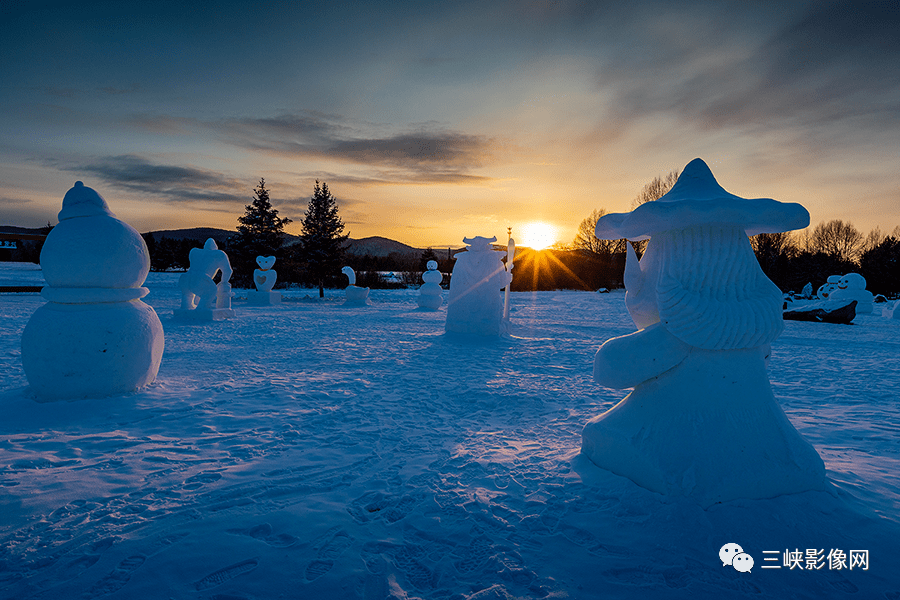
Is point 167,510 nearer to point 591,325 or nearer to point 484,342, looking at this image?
point 484,342

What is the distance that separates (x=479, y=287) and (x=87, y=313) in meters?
7.28

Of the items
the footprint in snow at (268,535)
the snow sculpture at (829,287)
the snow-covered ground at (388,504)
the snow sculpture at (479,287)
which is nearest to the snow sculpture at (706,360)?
the snow-covered ground at (388,504)

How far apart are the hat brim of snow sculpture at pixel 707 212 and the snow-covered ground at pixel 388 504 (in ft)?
4.74

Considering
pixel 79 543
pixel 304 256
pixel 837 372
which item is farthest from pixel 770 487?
pixel 304 256

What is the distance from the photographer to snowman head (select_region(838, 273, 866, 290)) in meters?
17.1

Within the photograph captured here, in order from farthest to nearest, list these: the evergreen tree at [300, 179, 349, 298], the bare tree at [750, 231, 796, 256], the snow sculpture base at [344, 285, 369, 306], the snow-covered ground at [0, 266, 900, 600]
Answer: the bare tree at [750, 231, 796, 256] < the evergreen tree at [300, 179, 349, 298] < the snow sculpture base at [344, 285, 369, 306] < the snow-covered ground at [0, 266, 900, 600]

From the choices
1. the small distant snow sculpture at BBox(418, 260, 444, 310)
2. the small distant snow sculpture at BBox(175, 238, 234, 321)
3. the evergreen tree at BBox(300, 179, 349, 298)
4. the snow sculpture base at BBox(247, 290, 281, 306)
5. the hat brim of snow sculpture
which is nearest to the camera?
A: the hat brim of snow sculpture

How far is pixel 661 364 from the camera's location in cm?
273

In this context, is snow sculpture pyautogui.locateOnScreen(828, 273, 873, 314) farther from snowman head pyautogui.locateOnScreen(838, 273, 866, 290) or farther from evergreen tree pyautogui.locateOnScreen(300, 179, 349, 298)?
evergreen tree pyautogui.locateOnScreen(300, 179, 349, 298)

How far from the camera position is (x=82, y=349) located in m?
4.59

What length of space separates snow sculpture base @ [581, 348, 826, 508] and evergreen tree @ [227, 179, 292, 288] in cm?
2830

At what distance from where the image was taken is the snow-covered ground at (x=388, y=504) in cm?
207

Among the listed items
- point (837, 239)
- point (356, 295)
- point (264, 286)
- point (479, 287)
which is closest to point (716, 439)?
point (479, 287)

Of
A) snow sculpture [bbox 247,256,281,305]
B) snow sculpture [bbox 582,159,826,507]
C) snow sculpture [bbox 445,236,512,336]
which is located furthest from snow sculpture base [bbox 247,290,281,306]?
snow sculpture [bbox 582,159,826,507]
